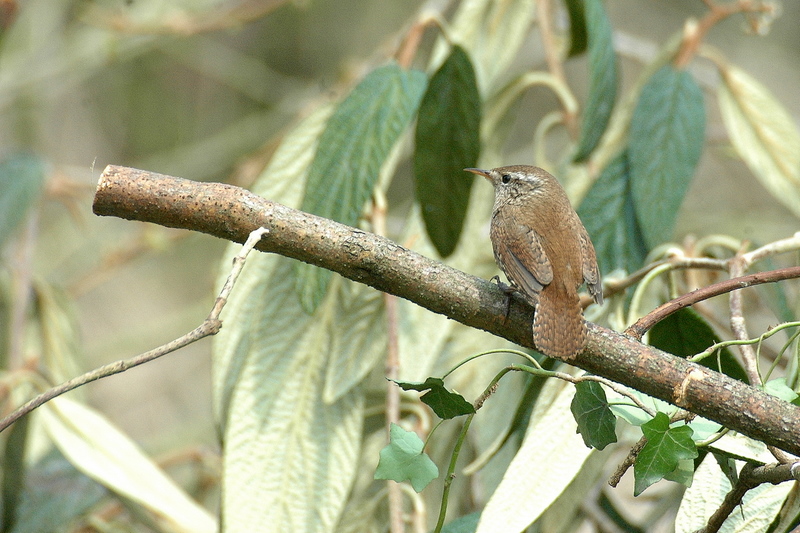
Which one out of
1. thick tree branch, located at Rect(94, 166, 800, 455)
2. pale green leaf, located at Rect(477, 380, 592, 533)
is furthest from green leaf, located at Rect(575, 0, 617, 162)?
thick tree branch, located at Rect(94, 166, 800, 455)

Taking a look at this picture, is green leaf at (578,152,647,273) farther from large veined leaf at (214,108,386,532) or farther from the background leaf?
large veined leaf at (214,108,386,532)

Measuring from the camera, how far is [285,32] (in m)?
7.71

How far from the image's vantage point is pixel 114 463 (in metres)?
2.40

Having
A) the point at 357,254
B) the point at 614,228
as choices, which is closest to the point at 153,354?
the point at 357,254

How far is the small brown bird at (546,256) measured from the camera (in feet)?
5.26

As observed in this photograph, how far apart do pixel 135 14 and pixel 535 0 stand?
10.7 feet

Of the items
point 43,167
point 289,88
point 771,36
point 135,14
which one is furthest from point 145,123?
point 771,36

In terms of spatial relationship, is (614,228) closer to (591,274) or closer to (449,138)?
(591,274)

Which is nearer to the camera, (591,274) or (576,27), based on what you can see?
(591,274)

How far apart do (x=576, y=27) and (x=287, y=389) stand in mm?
1849

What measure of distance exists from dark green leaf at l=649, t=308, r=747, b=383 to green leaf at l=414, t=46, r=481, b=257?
773mm

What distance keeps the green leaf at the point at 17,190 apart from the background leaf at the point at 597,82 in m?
2.29

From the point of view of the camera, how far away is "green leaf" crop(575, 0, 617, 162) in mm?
2666

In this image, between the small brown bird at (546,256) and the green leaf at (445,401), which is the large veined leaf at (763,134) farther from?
the green leaf at (445,401)
